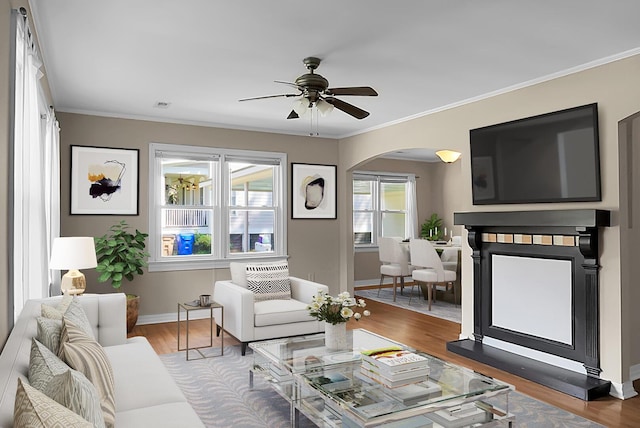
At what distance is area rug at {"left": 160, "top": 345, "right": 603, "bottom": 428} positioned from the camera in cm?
308

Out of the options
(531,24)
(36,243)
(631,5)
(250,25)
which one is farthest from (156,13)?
(631,5)

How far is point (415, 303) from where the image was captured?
729 centimetres

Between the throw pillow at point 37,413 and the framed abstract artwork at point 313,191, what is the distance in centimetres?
569

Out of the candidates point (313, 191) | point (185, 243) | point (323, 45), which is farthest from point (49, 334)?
point (313, 191)

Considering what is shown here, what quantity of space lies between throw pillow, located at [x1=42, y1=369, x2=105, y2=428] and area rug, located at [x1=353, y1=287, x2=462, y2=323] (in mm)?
5215

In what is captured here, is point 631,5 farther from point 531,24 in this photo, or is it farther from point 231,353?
point 231,353

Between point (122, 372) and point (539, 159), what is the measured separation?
3.64m

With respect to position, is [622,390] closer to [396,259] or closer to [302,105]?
[302,105]

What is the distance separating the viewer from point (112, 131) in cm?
569

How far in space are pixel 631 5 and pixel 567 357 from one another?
269 centimetres

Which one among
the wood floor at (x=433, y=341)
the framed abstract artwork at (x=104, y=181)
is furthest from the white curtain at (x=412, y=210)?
the framed abstract artwork at (x=104, y=181)

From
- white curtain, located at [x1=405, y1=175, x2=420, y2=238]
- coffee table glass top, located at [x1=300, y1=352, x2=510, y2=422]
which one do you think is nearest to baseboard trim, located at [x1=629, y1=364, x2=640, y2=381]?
coffee table glass top, located at [x1=300, y1=352, x2=510, y2=422]

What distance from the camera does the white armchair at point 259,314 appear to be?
176 inches

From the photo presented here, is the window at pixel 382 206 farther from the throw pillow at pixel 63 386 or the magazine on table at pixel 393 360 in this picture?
the throw pillow at pixel 63 386
